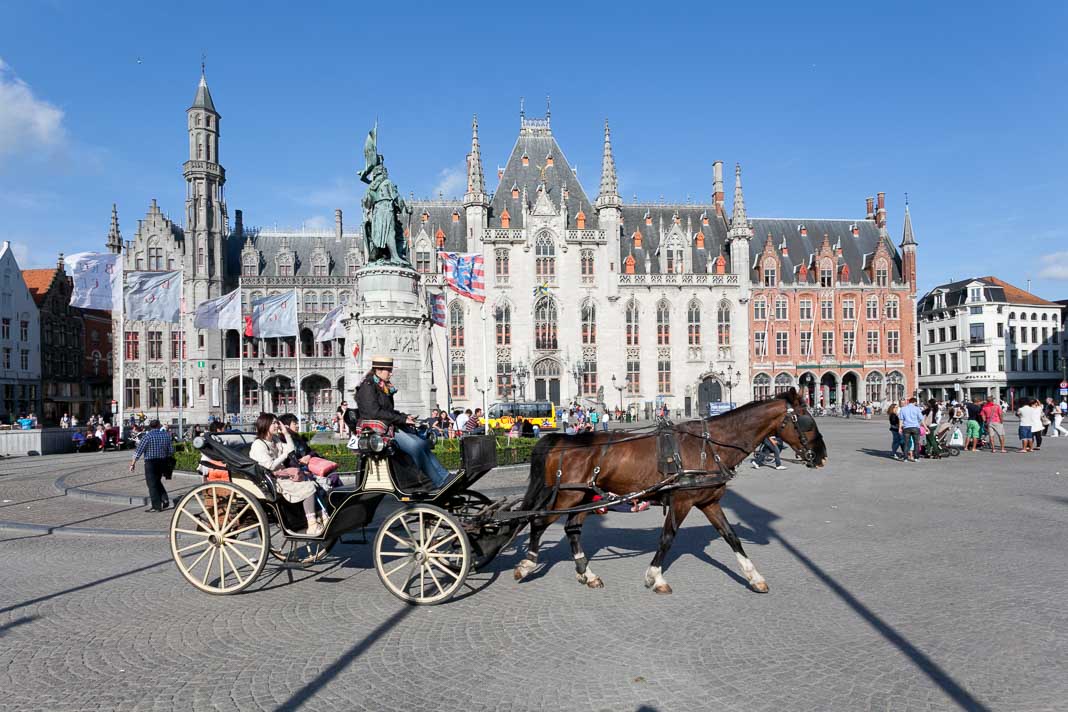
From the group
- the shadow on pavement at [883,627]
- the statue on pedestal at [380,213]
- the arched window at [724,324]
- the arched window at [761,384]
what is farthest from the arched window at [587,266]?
the shadow on pavement at [883,627]

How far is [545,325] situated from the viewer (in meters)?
52.3

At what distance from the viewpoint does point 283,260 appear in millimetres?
52969

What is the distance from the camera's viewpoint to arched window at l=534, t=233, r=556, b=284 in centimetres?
5191

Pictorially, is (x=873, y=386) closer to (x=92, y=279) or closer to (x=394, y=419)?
(x=92, y=279)

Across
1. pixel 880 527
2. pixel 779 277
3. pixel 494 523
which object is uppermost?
pixel 779 277

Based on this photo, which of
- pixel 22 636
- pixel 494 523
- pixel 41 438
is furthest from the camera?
pixel 41 438

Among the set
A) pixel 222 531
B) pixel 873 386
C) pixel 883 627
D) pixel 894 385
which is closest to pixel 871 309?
pixel 873 386

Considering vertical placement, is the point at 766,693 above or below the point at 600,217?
below

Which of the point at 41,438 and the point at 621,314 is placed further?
the point at 621,314

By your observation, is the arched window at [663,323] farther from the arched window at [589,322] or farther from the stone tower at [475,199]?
the stone tower at [475,199]

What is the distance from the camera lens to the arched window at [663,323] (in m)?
53.7

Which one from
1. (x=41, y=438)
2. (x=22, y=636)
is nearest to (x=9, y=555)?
(x=22, y=636)

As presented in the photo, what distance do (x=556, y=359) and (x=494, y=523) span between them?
4508 cm

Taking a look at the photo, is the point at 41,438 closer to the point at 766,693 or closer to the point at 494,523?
the point at 494,523
